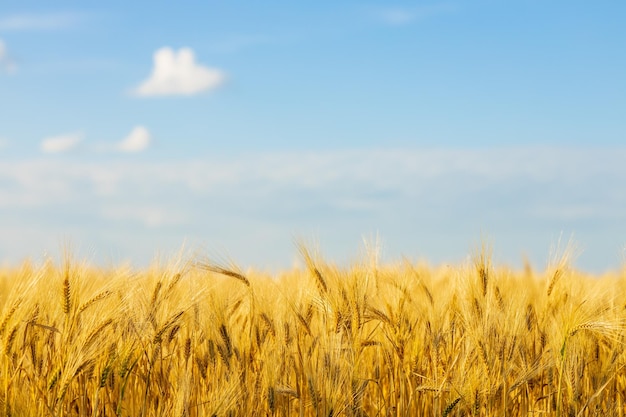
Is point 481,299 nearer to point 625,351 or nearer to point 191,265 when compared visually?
point 625,351

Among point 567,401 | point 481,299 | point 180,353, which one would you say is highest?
point 481,299

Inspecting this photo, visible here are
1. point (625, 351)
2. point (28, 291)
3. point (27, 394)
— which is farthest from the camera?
point (625, 351)

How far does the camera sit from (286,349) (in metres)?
3.19

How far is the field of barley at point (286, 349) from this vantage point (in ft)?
9.24

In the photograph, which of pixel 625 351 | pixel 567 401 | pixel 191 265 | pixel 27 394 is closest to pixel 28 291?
pixel 27 394

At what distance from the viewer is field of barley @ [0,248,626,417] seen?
9.24ft

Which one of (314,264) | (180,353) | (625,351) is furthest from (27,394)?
(625,351)

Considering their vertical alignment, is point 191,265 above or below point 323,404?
above

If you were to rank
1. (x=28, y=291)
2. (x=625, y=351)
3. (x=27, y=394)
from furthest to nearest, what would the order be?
(x=625, y=351) → (x=28, y=291) → (x=27, y=394)

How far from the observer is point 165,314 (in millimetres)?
3131

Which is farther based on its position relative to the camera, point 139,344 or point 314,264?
point 314,264

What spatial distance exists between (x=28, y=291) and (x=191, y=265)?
0.84 meters

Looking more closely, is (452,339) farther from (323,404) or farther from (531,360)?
(323,404)

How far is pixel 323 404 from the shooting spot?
2.72 meters
